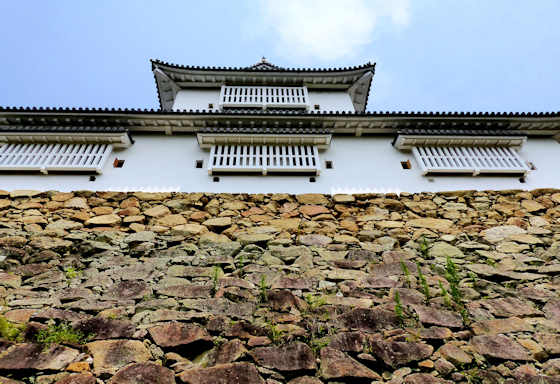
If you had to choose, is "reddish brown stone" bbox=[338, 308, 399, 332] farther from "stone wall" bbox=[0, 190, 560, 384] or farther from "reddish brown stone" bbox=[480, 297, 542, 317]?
"reddish brown stone" bbox=[480, 297, 542, 317]

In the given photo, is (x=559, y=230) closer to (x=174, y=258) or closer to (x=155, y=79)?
(x=174, y=258)

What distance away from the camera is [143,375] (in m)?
3.09

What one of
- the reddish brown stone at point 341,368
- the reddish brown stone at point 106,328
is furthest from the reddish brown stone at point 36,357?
the reddish brown stone at point 341,368

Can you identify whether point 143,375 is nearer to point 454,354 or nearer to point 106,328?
point 106,328

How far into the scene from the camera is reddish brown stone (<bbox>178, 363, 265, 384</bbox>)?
312 centimetres

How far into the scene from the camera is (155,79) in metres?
11.5

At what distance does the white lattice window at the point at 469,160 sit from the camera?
293 inches

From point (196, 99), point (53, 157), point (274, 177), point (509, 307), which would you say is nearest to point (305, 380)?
point (509, 307)

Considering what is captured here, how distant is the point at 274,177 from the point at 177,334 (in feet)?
14.1

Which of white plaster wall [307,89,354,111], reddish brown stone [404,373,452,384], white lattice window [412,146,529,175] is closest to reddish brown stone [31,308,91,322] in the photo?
reddish brown stone [404,373,452,384]

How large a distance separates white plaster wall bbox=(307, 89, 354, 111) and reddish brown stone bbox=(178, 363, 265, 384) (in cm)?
874

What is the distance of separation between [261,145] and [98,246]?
4005mm

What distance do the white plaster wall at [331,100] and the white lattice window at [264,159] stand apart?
3.48 meters

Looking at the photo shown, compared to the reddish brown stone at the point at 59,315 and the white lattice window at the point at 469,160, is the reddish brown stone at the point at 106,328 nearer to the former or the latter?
the reddish brown stone at the point at 59,315
